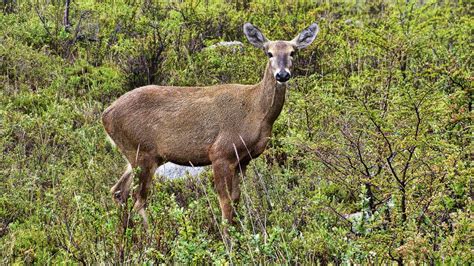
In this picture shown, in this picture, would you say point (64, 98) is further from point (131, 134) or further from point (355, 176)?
point (355, 176)

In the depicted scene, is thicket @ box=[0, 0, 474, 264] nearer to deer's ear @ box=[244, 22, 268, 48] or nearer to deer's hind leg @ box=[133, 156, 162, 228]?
deer's hind leg @ box=[133, 156, 162, 228]

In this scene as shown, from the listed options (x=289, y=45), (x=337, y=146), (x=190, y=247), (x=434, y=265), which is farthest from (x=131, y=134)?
(x=434, y=265)

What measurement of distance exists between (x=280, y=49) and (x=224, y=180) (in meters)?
1.44

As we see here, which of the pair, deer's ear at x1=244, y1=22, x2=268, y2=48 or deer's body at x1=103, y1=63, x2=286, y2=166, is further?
deer's ear at x1=244, y1=22, x2=268, y2=48

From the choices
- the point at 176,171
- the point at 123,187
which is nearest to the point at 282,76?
the point at 123,187

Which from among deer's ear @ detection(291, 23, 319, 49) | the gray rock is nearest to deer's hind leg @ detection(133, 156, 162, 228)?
the gray rock

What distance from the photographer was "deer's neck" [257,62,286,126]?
269 inches

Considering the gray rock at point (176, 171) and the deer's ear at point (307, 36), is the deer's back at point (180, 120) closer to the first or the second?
the deer's ear at point (307, 36)

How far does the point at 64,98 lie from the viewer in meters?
10.2

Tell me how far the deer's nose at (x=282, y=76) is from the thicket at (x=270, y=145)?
1.12 feet

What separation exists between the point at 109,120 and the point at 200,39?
5528mm

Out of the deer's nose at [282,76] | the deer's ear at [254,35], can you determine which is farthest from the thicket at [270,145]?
the deer's ear at [254,35]

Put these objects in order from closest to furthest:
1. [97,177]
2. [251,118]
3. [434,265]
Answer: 1. [434,265]
2. [251,118]
3. [97,177]

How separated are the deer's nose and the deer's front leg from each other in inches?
40.1
